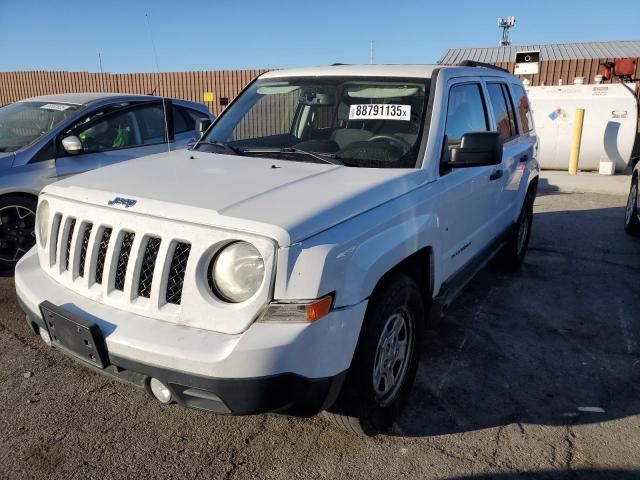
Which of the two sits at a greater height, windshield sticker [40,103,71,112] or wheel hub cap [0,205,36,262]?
windshield sticker [40,103,71,112]

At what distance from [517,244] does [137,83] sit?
54.2 ft

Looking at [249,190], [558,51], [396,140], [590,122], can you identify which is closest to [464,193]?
[396,140]

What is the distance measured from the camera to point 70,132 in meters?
5.29

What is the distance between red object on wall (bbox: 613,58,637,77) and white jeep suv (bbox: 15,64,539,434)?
1026 cm

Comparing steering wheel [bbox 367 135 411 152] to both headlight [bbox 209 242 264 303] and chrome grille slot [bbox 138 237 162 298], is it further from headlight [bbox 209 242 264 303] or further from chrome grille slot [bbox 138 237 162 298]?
chrome grille slot [bbox 138 237 162 298]

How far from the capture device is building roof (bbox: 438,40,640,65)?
81.9ft

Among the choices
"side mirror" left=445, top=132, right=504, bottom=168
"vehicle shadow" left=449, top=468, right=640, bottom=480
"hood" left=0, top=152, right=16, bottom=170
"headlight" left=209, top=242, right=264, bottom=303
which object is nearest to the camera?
"headlight" left=209, top=242, right=264, bottom=303

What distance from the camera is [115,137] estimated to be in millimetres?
5695

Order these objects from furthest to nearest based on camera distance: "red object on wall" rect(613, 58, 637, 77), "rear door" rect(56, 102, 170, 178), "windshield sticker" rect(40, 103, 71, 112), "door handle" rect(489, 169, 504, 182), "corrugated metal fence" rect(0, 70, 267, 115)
Result: "corrugated metal fence" rect(0, 70, 267, 115), "red object on wall" rect(613, 58, 637, 77), "windshield sticker" rect(40, 103, 71, 112), "rear door" rect(56, 102, 170, 178), "door handle" rect(489, 169, 504, 182)

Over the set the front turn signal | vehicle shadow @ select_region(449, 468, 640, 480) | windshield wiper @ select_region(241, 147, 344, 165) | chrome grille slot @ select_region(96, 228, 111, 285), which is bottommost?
vehicle shadow @ select_region(449, 468, 640, 480)

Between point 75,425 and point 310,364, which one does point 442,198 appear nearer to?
point 310,364

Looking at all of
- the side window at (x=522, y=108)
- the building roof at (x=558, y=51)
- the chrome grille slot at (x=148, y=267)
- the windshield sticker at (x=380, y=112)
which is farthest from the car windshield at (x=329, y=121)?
the building roof at (x=558, y=51)

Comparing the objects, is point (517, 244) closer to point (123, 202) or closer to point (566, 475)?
point (566, 475)

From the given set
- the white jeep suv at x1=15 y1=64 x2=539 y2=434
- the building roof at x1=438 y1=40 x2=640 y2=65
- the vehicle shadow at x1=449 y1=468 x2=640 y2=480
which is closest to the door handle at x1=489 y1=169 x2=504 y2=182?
the white jeep suv at x1=15 y1=64 x2=539 y2=434
